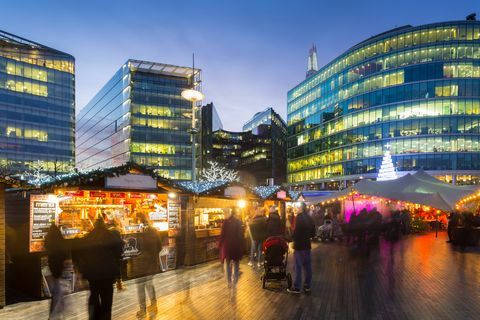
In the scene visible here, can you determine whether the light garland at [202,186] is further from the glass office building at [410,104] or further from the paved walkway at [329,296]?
the glass office building at [410,104]

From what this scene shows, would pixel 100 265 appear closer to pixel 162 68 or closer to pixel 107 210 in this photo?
pixel 107 210

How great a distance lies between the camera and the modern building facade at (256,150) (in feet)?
414

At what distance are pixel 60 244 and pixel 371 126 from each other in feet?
223

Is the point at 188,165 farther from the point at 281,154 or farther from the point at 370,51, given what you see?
the point at 281,154

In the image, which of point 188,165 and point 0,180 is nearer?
point 0,180

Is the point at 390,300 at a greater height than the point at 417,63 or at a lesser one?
lesser

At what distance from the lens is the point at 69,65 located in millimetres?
83312

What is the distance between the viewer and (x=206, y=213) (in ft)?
48.2

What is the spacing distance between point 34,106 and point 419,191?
73146 mm

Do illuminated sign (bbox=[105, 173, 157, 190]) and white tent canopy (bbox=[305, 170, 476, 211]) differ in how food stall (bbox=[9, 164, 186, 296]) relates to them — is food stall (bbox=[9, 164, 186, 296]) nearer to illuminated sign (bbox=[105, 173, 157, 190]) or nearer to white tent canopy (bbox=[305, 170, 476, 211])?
illuminated sign (bbox=[105, 173, 157, 190])

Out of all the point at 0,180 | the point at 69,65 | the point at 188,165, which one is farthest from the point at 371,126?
the point at 0,180

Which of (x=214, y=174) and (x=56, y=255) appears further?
(x=214, y=174)

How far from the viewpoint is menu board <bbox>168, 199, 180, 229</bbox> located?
41.7ft

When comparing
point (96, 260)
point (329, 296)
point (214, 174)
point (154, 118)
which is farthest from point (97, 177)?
point (154, 118)
